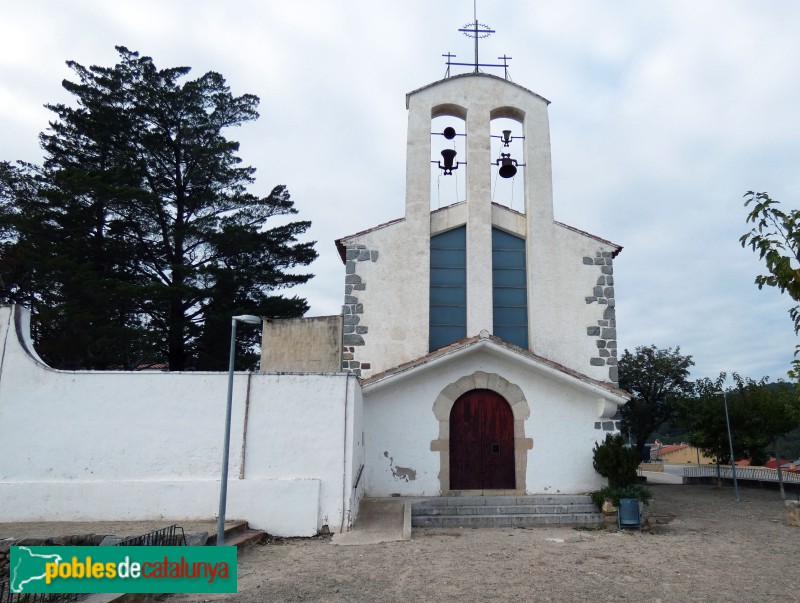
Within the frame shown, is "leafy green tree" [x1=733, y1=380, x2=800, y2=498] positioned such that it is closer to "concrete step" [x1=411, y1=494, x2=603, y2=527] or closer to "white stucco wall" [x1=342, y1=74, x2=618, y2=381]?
"white stucco wall" [x1=342, y1=74, x2=618, y2=381]

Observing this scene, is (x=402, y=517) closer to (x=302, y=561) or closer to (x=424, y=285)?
(x=302, y=561)

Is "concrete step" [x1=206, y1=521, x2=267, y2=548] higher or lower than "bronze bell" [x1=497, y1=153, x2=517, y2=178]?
lower

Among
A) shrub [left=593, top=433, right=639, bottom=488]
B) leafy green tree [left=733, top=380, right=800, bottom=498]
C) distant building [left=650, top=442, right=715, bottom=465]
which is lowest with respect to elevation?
distant building [left=650, top=442, right=715, bottom=465]

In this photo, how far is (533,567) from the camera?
7.48 metres

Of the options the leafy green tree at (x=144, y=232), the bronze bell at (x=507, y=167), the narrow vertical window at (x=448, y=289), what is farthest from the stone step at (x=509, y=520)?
the leafy green tree at (x=144, y=232)

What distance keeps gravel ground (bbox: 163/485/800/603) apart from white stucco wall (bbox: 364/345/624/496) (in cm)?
175

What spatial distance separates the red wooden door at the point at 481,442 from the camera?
1202 cm

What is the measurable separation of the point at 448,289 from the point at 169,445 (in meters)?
6.89

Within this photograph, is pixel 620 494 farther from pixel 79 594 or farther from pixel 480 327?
pixel 79 594

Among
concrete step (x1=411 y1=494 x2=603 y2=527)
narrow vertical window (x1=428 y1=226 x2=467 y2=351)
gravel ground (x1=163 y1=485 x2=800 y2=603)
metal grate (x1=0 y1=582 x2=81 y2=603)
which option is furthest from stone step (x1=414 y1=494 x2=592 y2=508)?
metal grate (x1=0 y1=582 x2=81 y2=603)

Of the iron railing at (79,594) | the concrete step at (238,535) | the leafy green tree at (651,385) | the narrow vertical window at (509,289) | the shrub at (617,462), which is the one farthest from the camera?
the leafy green tree at (651,385)

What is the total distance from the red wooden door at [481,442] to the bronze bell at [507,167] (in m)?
5.58

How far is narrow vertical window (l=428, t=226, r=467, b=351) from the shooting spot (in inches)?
→ 532

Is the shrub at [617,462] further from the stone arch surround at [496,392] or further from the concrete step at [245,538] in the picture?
the concrete step at [245,538]
